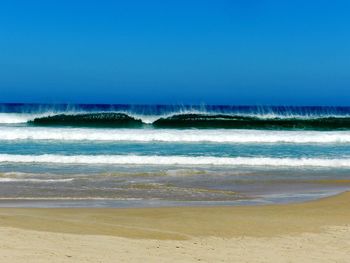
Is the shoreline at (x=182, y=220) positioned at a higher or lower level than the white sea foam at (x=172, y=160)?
lower

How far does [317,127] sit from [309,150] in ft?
35.6

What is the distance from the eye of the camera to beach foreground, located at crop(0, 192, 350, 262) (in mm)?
5746

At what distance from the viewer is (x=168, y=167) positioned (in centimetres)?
1530

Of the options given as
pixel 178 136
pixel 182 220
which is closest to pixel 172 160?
pixel 178 136

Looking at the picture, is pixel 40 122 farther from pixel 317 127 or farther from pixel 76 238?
pixel 76 238

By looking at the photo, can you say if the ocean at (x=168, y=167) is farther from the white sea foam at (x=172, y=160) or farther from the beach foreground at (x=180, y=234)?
the beach foreground at (x=180, y=234)

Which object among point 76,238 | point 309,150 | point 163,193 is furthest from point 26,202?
point 309,150

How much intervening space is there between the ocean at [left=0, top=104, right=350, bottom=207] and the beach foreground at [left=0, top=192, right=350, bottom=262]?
1.11 metres

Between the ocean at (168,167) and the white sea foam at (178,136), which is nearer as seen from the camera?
the ocean at (168,167)

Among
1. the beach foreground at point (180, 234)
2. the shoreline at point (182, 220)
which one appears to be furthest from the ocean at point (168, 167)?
the beach foreground at point (180, 234)

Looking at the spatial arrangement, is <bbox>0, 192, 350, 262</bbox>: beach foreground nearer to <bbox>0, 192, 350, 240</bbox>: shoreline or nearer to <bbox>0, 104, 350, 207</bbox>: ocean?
<bbox>0, 192, 350, 240</bbox>: shoreline

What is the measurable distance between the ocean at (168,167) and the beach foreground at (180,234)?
1114 mm

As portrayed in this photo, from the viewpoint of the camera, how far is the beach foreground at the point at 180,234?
18.9ft

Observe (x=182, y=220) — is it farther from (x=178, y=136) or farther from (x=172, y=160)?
(x=178, y=136)
